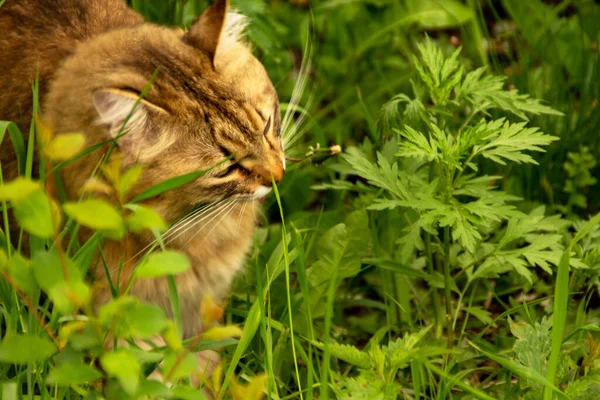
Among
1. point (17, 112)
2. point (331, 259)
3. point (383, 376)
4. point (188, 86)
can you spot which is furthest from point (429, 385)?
point (17, 112)

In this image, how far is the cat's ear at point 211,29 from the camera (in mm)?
2072

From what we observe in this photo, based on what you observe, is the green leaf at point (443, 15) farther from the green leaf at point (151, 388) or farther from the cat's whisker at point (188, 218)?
the green leaf at point (151, 388)

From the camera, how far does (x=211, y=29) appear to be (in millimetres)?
2100

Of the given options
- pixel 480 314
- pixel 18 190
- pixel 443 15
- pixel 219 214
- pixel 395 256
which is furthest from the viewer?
pixel 443 15

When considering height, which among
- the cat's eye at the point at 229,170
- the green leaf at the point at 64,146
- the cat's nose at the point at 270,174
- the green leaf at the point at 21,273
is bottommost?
the cat's nose at the point at 270,174

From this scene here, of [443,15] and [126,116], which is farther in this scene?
[443,15]

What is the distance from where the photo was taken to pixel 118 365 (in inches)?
51.8

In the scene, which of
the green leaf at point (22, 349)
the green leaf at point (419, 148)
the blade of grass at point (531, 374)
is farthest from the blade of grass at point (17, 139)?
the blade of grass at point (531, 374)

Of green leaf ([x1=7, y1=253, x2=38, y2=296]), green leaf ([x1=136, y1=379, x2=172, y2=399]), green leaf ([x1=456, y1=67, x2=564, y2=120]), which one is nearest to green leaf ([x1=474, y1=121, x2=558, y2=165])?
green leaf ([x1=456, y1=67, x2=564, y2=120])

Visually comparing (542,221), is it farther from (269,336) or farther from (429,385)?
(269,336)

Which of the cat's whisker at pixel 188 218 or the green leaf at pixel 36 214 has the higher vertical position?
the green leaf at pixel 36 214

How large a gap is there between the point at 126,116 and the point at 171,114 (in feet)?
0.46

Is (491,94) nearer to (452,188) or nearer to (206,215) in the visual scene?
(452,188)

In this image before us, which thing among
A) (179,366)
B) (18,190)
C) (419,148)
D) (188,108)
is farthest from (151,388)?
(419,148)
